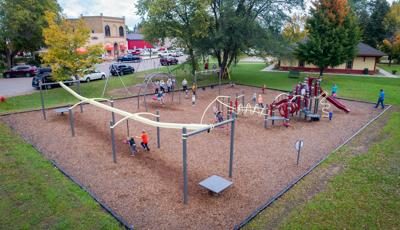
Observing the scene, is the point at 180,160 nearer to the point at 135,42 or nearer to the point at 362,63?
the point at 362,63

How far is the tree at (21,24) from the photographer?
123 feet

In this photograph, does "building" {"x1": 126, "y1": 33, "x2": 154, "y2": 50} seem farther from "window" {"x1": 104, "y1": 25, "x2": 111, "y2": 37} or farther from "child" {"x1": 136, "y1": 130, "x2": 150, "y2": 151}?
"child" {"x1": 136, "y1": 130, "x2": 150, "y2": 151}

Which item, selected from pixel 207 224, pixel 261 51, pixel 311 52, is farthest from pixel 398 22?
pixel 207 224

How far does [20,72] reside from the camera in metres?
35.1

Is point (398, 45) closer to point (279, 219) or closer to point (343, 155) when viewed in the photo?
point (343, 155)

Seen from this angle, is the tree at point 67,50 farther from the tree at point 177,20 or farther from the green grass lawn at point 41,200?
the green grass lawn at point 41,200

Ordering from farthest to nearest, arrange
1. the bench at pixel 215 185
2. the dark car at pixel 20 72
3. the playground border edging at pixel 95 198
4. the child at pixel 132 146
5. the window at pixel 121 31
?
the window at pixel 121 31
the dark car at pixel 20 72
the child at pixel 132 146
the bench at pixel 215 185
the playground border edging at pixel 95 198

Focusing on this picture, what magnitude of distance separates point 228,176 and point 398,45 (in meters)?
48.1

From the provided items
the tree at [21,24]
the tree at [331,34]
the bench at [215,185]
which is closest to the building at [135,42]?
the tree at [21,24]

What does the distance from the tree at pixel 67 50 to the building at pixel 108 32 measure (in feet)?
118

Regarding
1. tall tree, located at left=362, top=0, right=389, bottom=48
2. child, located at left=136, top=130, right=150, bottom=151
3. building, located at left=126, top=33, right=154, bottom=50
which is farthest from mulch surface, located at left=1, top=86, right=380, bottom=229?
Result: building, located at left=126, top=33, right=154, bottom=50

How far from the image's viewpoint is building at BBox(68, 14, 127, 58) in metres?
61.1

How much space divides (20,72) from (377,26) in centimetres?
5972

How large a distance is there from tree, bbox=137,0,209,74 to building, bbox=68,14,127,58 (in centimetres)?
3159
